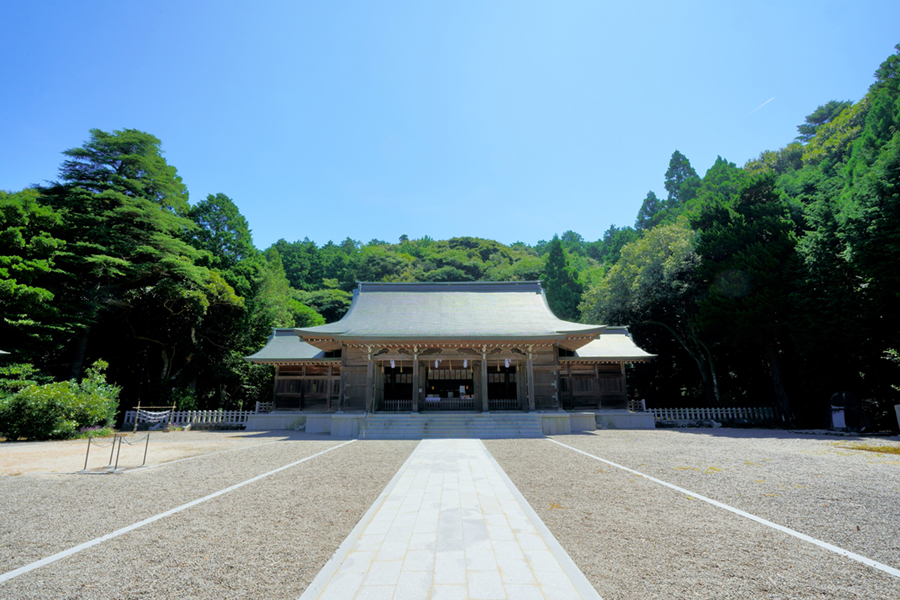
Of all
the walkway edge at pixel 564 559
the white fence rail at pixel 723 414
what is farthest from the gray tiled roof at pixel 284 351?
the white fence rail at pixel 723 414

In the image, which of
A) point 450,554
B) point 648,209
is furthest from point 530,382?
point 648,209

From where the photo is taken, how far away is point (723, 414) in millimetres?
18266

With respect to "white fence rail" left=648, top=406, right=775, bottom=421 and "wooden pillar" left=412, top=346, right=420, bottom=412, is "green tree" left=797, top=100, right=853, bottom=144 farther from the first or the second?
"wooden pillar" left=412, top=346, right=420, bottom=412

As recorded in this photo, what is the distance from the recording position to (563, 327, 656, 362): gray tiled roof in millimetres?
17578

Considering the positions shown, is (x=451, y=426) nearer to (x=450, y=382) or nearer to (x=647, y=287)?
(x=450, y=382)

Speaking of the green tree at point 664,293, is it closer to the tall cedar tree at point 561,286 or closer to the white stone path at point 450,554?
the tall cedar tree at point 561,286

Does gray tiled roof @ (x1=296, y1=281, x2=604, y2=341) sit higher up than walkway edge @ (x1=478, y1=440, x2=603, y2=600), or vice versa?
gray tiled roof @ (x1=296, y1=281, x2=604, y2=341)

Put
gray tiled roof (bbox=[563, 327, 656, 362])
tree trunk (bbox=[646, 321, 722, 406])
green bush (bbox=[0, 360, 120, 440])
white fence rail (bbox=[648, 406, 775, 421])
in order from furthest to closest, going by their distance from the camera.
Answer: tree trunk (bbox=[646, 321, 722, 406])
white fence rail (bbox=[648, 406, 775, 421])
gray tiled roof (bbox=[563, 327, 656, 362])
green bush (bbox=[0, 360, 120, 440])

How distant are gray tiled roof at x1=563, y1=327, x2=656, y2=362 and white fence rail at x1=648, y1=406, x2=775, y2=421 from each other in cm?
287

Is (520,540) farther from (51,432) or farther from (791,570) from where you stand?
(51,432)

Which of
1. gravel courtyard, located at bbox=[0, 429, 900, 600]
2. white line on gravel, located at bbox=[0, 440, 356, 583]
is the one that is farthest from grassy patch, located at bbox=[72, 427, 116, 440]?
white line on gravel, located at bbox=[0, 440, 356, 583]

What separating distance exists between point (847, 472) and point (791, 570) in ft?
19.7

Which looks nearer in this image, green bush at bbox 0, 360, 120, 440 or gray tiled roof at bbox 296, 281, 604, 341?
green bush at bbox 0, 360, 120, 440

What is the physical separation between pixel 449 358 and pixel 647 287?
1381 centimetres
